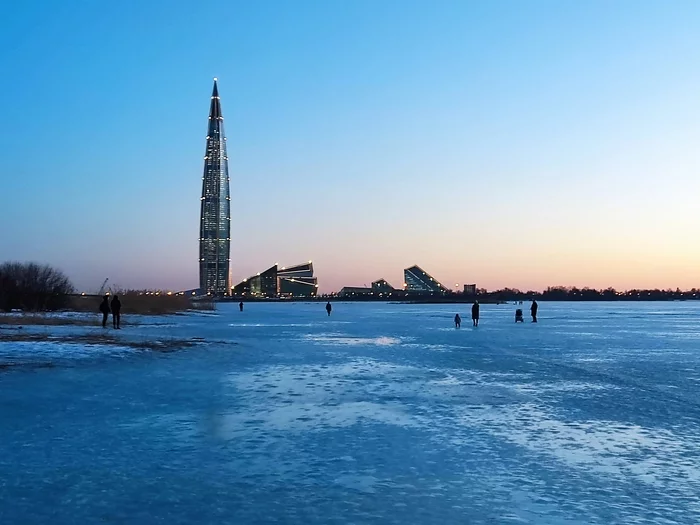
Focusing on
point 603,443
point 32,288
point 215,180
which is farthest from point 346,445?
point 215,180

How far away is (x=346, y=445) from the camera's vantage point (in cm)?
783

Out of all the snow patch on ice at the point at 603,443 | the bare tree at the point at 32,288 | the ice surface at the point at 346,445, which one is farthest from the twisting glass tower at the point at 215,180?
the snow patch on ice at the point at 603,443

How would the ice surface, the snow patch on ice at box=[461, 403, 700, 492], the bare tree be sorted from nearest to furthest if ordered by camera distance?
the ice surface, the snow patch on ice at box=[461, 403, 700, 492], the bare tree

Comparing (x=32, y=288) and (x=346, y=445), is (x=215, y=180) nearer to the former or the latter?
(x=32, y=288)

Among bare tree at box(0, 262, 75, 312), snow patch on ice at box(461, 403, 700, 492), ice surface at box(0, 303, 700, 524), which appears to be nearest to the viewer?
ice surface at box(0, 303, 700, 524)

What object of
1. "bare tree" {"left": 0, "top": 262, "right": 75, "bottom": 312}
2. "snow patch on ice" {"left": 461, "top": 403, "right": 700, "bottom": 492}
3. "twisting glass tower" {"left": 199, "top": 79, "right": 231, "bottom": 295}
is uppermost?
"twisting glass tower" {"left": 199, "top": 79, "right": 231, "bottom": 295}

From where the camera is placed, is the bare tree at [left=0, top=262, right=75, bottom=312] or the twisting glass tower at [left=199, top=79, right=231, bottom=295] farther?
the twisting glass tower at [left=199, top=79, right=231, bottom=295]

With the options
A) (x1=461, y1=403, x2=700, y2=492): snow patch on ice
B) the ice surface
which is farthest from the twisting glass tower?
(x1=461, y1=403, x2=700, y2=492): snow patch on ice

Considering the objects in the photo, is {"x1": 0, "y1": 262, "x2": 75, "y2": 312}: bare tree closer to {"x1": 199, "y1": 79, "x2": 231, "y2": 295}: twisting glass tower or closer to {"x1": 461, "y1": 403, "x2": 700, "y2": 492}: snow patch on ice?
{"x1": 461, "y1": 403, "x2": 700, "y2": 492}: snow patch on ice

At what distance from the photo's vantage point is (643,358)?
19516 millimetres

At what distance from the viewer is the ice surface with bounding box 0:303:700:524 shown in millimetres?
5465

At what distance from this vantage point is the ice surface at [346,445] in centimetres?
546

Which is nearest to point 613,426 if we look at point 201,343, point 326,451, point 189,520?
point 326,451

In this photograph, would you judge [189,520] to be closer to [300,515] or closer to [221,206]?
[300,515]
